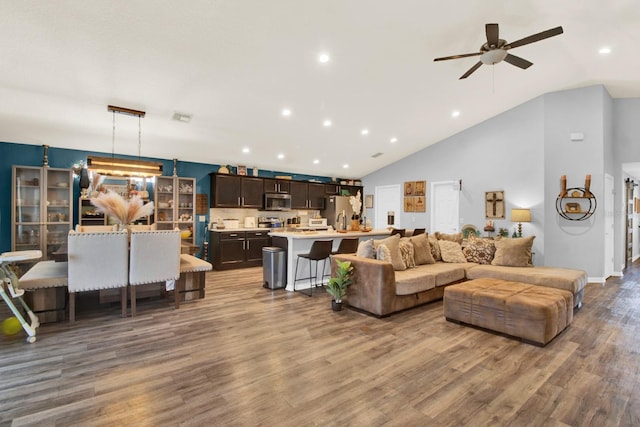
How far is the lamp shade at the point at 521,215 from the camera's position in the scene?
19.2 ft

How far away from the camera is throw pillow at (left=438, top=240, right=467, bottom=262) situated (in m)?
5.14

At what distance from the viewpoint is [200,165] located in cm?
712

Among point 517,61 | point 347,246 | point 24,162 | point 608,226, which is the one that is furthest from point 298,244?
point 608,226

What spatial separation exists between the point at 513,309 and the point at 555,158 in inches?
169

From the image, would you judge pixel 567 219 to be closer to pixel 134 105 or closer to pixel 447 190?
pixel 447 190

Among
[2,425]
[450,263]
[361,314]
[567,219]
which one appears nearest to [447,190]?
[567,219]

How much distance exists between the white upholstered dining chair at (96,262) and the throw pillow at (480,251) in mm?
5110

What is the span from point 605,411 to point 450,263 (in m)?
3.11

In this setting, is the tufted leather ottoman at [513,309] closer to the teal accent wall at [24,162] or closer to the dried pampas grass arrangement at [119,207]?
the dried pampas grass arrangement at [119,207]

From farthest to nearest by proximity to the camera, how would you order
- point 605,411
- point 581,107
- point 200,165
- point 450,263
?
point 200,165, point 581,107, point 450,263, point 605,411

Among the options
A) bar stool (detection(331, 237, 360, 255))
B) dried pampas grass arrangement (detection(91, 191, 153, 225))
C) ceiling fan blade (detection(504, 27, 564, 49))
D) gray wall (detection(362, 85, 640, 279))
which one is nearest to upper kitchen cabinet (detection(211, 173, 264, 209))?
dried pampas grass arrangement (detection(91, 191, 153, 225))

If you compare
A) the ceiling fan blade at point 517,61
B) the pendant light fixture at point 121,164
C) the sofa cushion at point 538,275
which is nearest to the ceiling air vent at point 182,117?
the pendant light fixture at point 121,164

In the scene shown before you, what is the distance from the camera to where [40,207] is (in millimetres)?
5391

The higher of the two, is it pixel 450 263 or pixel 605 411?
pixel 450 263
